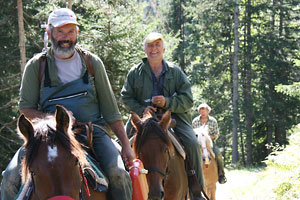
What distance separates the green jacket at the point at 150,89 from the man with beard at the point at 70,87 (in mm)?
2504

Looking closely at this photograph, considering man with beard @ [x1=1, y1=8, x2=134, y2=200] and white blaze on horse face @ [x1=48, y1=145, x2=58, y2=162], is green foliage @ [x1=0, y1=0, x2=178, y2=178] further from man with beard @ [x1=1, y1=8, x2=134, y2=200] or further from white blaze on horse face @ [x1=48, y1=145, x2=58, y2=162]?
white blaze on horse face @ [x1=48, y1=145, x2=58, y2=162]

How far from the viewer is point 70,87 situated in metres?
4.52

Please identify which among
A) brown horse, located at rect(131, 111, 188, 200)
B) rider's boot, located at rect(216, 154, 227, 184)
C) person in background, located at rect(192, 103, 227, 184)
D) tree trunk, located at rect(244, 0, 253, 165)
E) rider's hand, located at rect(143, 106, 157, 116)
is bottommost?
tree trunk, located at rect(244, 0, 253, 165)

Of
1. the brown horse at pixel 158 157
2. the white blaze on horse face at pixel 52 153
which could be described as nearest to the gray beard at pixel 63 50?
the white blaze on horse face at pixel 52 153

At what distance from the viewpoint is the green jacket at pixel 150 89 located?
7.15 metres

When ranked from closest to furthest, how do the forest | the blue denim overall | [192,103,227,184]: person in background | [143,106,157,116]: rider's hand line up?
the blue denim overall → [143,106,157,116]: rider's hand → [192,103,227,184]: person in background → the forest

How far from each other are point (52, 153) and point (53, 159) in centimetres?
5

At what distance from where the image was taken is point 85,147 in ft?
14.3

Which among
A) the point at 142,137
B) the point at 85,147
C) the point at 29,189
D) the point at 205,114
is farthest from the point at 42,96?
the point at 205,114

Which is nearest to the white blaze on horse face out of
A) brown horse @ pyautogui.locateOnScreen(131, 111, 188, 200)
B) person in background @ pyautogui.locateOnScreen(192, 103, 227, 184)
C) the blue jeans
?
the blue jeans

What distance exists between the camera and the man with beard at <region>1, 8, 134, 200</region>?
4.41m

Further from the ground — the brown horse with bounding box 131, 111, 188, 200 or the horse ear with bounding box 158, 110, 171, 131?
the horse ear with bounding box 158, 110, 171, 131

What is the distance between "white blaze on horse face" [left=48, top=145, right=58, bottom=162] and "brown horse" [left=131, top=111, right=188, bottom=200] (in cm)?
252

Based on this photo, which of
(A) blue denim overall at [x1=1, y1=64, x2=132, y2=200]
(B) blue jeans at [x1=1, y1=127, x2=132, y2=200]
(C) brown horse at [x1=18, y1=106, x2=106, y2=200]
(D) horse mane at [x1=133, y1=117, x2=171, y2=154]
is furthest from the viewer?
(D) horse mane at [x1=133, y1=117, x2=171, y2=154]
